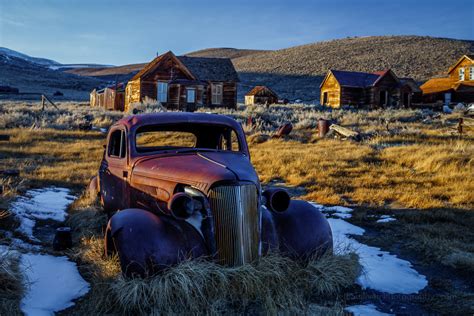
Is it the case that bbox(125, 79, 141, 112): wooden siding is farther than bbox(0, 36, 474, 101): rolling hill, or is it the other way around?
bbox(0, 36, 474, 101): rolling hill

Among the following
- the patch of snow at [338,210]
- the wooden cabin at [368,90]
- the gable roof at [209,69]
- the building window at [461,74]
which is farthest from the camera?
the building window at [461,74]

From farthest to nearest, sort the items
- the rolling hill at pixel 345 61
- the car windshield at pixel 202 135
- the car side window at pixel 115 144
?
the rolling hill at pixel 345 61 → the car side window at pixel 115 144 → the car windshield at pixel 202 135

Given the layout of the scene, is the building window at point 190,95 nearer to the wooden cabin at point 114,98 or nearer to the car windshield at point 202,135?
the wooden cabin at point 114,98

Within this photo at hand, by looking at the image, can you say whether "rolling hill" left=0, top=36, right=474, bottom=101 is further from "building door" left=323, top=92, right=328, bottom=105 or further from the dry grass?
the dry grass

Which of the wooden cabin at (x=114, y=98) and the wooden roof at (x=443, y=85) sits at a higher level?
the wooden roof at (x=443, y=85)

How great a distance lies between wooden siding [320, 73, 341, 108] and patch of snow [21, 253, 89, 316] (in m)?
35.7

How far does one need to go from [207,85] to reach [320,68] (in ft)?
154

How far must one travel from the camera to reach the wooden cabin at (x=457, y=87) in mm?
43469

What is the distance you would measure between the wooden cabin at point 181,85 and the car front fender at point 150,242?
90.4ft

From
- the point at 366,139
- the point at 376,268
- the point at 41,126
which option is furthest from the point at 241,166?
the point at 41,126

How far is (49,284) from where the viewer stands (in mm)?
4223

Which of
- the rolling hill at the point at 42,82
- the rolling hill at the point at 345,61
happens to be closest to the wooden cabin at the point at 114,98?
the rolling hill at the point at 42,82

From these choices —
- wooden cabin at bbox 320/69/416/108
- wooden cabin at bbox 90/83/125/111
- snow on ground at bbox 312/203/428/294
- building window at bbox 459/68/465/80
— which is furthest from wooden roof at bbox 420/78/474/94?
snow on ground at bbox 312/203/428/294

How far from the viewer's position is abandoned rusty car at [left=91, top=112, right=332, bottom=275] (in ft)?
12.8
